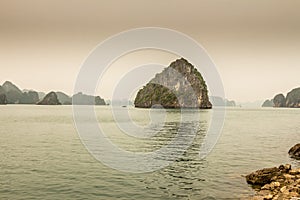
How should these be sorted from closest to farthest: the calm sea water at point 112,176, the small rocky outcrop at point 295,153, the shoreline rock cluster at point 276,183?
the shoreline rock cluster at point 276,183 → the calm sea water at point 112,176 → the small rocky outcrop at point 295,153

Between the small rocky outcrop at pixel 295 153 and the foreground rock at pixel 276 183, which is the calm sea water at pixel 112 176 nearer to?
the foreground rock at pixel 276 183

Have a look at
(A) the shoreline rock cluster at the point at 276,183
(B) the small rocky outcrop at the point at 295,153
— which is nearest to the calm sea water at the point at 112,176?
(A) the shoreline rock cluster at the point at 276,183

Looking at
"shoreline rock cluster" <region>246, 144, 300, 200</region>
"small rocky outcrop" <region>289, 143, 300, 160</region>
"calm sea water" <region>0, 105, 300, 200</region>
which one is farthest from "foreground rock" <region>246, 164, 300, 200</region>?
"small rocky outcrop" <region>289, 143, 300, 160</region>

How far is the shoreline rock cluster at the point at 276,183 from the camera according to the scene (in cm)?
2098

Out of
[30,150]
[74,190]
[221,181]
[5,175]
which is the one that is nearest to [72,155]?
[30,150]

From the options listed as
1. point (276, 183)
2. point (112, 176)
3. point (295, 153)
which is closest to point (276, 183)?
point (276, 183)

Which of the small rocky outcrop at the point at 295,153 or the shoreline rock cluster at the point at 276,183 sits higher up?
the small rocky outcrop at the point at 295,153

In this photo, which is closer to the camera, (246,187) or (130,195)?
(130,195)

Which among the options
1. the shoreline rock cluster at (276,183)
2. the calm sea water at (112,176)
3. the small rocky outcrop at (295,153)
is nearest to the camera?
the shoreline rock cluster at (276,183)

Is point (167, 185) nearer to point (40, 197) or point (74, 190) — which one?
point (74, 190)

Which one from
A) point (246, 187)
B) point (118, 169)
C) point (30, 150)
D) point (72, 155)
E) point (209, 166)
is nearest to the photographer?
point (246, 187)

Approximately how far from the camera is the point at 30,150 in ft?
133

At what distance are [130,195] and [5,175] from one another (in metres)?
11.8

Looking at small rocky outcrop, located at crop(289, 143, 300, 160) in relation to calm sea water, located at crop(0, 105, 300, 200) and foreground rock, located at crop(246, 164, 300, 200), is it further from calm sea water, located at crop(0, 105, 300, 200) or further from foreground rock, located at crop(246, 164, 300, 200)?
foreground rock, located at crop(246, 164, 300, 200)
